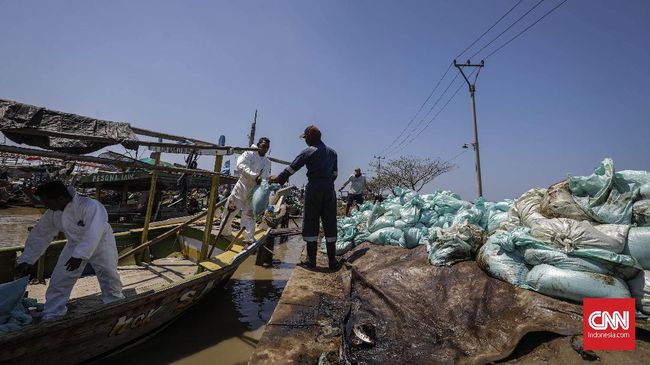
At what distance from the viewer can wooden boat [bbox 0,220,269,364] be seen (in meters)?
2.05

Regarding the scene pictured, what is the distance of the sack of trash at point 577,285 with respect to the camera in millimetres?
2285

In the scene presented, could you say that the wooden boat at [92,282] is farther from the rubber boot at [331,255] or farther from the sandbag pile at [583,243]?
the sandbag pile at [583,243]

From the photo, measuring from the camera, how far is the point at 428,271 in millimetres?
3223

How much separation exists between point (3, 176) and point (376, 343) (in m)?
28.3

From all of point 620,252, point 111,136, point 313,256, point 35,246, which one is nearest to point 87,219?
point 35,246

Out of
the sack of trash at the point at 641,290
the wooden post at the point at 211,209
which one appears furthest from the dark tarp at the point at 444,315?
the wooden post at the point at 211,209

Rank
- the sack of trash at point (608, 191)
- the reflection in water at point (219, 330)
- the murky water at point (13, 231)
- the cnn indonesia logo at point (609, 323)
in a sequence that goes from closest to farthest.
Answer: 1. the cnn indonesia logo at point (609, 323)
2. the sack of trash at point (608, 191)
3. the reflection in water at point (219, 330)
4. the murky water at point (13, 231)

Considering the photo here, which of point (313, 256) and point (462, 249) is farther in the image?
point (313, 256)

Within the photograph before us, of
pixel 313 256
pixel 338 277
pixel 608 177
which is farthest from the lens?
pixel 313 256

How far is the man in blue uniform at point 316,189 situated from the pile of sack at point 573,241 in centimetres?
135

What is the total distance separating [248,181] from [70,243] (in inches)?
104

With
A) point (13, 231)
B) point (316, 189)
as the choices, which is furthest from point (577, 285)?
point (13, 231)

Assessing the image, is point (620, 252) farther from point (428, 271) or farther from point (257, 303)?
point (257, 303)

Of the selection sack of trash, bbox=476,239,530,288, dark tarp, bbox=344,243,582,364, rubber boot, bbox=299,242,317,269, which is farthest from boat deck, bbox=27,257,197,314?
sack of trash, bbox=476,239,530,288
